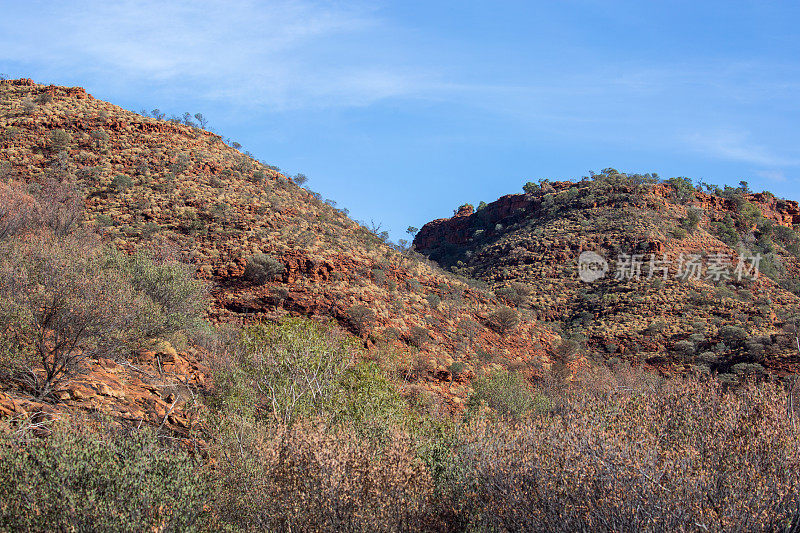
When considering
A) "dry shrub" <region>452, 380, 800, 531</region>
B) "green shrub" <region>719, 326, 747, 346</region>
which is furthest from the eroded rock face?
"green shrub" <region>719, 326, 747, 346</region>

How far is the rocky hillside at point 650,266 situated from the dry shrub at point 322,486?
19947 millimetres

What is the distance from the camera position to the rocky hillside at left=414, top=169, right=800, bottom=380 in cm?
3225

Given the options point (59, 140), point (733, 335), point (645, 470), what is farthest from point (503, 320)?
point (59, 140)

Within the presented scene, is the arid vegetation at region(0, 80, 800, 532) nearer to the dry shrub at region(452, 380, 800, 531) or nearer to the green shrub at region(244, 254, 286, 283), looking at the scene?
the dry shrub at region(452, 380, 800, 531)

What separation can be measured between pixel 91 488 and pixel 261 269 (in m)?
17.7

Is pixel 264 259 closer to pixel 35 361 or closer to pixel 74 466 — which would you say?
pixel 35 361

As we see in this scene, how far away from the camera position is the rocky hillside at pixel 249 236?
2414 centimetres

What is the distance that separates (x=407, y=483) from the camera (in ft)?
28.0

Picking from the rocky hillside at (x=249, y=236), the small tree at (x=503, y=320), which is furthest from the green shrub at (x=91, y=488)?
the small tree at (x=503, y=320)

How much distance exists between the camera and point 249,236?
89.4ft

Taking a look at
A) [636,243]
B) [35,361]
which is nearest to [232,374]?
[35,361]

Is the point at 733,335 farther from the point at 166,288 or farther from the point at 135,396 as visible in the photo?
the point at 135,396

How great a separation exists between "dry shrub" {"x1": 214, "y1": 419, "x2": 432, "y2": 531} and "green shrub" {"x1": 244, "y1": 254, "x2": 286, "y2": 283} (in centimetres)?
1581

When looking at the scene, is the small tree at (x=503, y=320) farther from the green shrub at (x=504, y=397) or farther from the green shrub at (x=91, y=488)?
the green shrub at (x=91, y=488)
